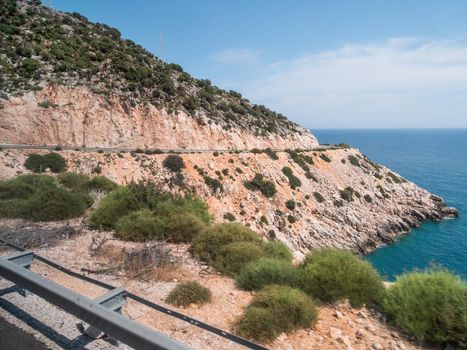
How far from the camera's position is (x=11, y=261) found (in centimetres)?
481

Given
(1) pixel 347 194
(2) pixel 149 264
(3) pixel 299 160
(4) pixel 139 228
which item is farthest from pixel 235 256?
(3) pixel 299 160

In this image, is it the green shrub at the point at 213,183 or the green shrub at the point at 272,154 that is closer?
the green shrub at the point at 213,183

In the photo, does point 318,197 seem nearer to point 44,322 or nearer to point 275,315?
point 275,315

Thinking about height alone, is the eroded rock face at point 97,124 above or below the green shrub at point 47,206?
above

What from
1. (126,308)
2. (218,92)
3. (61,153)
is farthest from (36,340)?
(218,92)

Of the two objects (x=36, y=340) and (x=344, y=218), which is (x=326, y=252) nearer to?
(x=36, y=340)

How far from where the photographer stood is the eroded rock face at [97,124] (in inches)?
1393

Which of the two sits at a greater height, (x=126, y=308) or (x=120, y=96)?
(x=120, y=96)

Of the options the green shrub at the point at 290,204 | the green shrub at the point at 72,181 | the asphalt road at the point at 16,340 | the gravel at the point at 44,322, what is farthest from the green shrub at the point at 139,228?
the green shrub at the point at 290,204

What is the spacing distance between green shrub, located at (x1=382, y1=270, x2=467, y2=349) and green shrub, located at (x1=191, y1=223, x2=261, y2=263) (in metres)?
4.08

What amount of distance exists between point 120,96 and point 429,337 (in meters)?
43.9

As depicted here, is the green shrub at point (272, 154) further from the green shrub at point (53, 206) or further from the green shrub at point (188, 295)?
the green shrub at point (188, 295)

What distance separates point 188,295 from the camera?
19.2 ft

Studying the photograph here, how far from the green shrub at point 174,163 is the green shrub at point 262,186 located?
8689 mm
